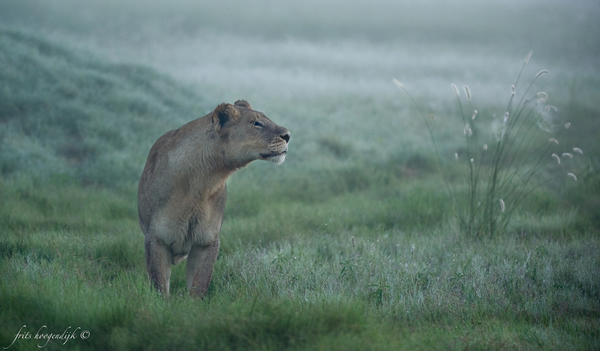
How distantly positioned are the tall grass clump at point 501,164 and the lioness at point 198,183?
2.53 metres

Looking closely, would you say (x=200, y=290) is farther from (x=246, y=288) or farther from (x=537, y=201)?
(x=537, y=201)

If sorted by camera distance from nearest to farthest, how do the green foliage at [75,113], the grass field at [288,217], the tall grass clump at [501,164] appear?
the grass field at [288,217] < the tall grass clump at [501,164] < the green foliage at [75,113]

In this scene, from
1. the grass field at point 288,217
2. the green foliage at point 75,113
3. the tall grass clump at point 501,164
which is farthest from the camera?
the green foliage at point 75,113

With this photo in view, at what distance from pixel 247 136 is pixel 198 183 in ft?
2.29

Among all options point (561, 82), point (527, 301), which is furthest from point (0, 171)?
point (561, 82)

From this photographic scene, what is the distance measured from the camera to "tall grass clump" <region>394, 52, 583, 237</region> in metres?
7.07

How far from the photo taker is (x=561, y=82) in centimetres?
2322

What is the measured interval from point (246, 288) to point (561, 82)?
23170mm

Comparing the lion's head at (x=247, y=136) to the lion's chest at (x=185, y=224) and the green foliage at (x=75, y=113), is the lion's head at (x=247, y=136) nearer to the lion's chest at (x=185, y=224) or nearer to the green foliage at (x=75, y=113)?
the lion's chest at (x=185, y=224)

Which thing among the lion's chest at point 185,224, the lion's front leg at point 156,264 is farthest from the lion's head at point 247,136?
the lion's front leg at point 156,264

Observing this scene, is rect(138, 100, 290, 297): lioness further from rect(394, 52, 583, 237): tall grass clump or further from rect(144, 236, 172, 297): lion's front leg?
rect(394, 52, 583, 237): tall grass clump

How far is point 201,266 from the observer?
5027mm

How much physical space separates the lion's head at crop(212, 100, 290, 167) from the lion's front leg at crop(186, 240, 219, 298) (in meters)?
0.96

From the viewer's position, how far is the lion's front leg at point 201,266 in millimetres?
4961
